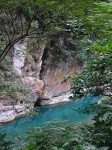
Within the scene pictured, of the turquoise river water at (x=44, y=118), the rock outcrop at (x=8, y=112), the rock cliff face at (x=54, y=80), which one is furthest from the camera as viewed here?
the rock cliff face at (x=54, y=80)

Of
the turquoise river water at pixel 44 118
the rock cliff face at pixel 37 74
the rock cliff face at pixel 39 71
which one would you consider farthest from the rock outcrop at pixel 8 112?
the rock cliff face at pixel 39 71

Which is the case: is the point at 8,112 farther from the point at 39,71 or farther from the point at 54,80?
the point at 54,80

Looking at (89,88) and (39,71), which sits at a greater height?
(89,88)

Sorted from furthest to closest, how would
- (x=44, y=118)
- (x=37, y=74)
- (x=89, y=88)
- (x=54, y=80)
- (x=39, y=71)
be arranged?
(x=54, y=80), (x=39, y=71), (x=37, y=74), (x=44, y=118), (x=89, y=88)

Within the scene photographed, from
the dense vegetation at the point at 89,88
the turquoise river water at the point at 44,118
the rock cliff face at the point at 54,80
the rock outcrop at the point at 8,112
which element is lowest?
the turquoise river water at the point at 44,118

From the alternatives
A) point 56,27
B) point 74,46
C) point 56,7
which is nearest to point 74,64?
point 74,46

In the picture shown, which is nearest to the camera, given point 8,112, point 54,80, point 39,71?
point 8,112

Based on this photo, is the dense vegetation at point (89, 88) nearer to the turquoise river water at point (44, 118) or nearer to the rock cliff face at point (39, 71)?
the turquoise river water at point (44, 118)

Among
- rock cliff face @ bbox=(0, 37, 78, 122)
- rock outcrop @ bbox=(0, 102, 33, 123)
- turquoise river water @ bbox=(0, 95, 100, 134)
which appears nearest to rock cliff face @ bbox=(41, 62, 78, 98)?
rock cliff face @ bbox=(0, 37, 78, 122)

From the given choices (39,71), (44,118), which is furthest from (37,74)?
(44,118)

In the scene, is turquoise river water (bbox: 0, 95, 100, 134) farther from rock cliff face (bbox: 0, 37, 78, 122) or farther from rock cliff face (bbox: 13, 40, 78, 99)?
rock cliff face (bbox: 13, 40, 78, 99)

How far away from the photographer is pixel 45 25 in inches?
147

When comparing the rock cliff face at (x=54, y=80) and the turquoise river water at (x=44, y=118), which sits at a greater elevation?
the rock cliff face at (x=54, y=80)

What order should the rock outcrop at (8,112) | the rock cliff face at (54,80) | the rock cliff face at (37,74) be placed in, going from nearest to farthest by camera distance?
the rock outcrop at (8,112)
the rock cliff face at (37,74)
the rock cliff face at (54,80)
